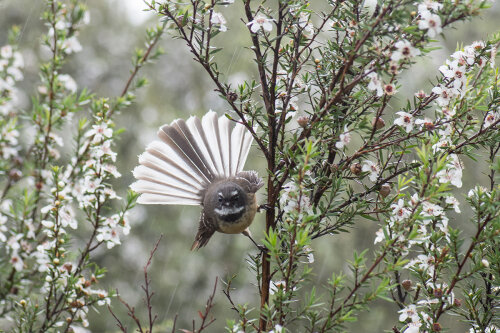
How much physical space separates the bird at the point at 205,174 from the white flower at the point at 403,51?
1024 millimetres

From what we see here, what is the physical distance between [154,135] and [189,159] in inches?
247

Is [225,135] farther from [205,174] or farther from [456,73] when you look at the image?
[456,73]

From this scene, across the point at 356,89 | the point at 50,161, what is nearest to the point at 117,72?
→ the point at 50,161

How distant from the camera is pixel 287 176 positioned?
5.08ft

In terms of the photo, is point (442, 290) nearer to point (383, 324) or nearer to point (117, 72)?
point (383, 324)

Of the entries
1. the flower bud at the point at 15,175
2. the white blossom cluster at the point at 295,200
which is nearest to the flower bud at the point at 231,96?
the white blossom cluster at the point at 295,200

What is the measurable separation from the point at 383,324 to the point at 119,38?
6.63 meters

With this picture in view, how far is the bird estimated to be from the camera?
2215 millimetres

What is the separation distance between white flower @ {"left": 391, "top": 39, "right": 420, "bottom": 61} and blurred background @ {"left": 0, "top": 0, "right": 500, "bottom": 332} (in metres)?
6.34

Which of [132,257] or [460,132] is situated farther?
[132,257]

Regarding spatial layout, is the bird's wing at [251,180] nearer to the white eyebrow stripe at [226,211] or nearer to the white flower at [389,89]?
the white eyebrow stripe at [226,211]

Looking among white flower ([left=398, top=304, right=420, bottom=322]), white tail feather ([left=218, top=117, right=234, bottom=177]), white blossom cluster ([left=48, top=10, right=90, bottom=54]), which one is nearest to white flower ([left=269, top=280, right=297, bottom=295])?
white flower ([left=398, top=304, right=420, bottom=322])

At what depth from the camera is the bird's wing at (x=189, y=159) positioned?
2262mm

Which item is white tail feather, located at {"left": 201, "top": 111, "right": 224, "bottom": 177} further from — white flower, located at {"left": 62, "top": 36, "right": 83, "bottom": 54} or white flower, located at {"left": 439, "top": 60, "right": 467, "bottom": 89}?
white flower, located at {"left": 439, "top": 60, "right": 467, "bottom": 89}
